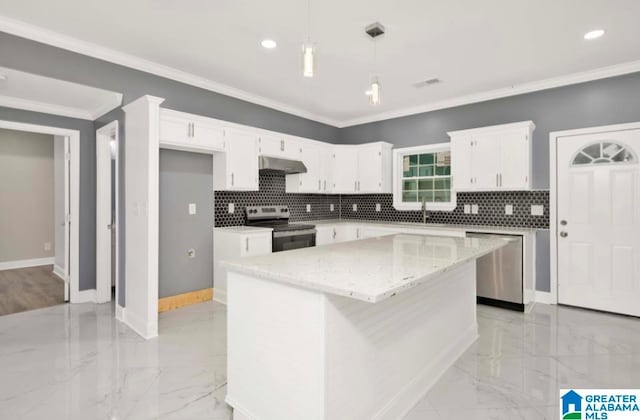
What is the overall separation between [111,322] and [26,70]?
241cm

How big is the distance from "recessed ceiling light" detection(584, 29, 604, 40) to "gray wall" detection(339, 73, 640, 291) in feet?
3.35

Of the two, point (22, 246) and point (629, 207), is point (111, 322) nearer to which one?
point (22, 246)

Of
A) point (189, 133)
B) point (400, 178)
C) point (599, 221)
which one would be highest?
point (189, 133)

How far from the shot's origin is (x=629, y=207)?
3.57 m

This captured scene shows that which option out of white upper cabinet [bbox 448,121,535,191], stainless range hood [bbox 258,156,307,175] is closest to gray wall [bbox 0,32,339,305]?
stainless range hood [bbox 258,156,307,175]

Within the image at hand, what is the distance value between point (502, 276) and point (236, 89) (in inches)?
156

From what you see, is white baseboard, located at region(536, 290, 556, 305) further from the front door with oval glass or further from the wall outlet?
the wall outlet

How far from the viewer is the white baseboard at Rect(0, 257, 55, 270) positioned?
6.05 metres

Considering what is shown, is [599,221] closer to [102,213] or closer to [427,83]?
[427,83]

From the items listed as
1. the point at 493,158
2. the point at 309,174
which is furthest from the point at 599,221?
the point at 309,174

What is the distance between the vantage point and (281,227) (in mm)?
4301

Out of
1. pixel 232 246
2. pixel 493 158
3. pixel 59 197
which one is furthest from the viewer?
pixel 59 197

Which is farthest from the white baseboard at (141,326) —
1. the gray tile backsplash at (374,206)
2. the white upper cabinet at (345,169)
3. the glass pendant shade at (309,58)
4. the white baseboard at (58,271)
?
the white upper cabinet at (345,169)

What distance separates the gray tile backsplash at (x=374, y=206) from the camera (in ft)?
13.9
